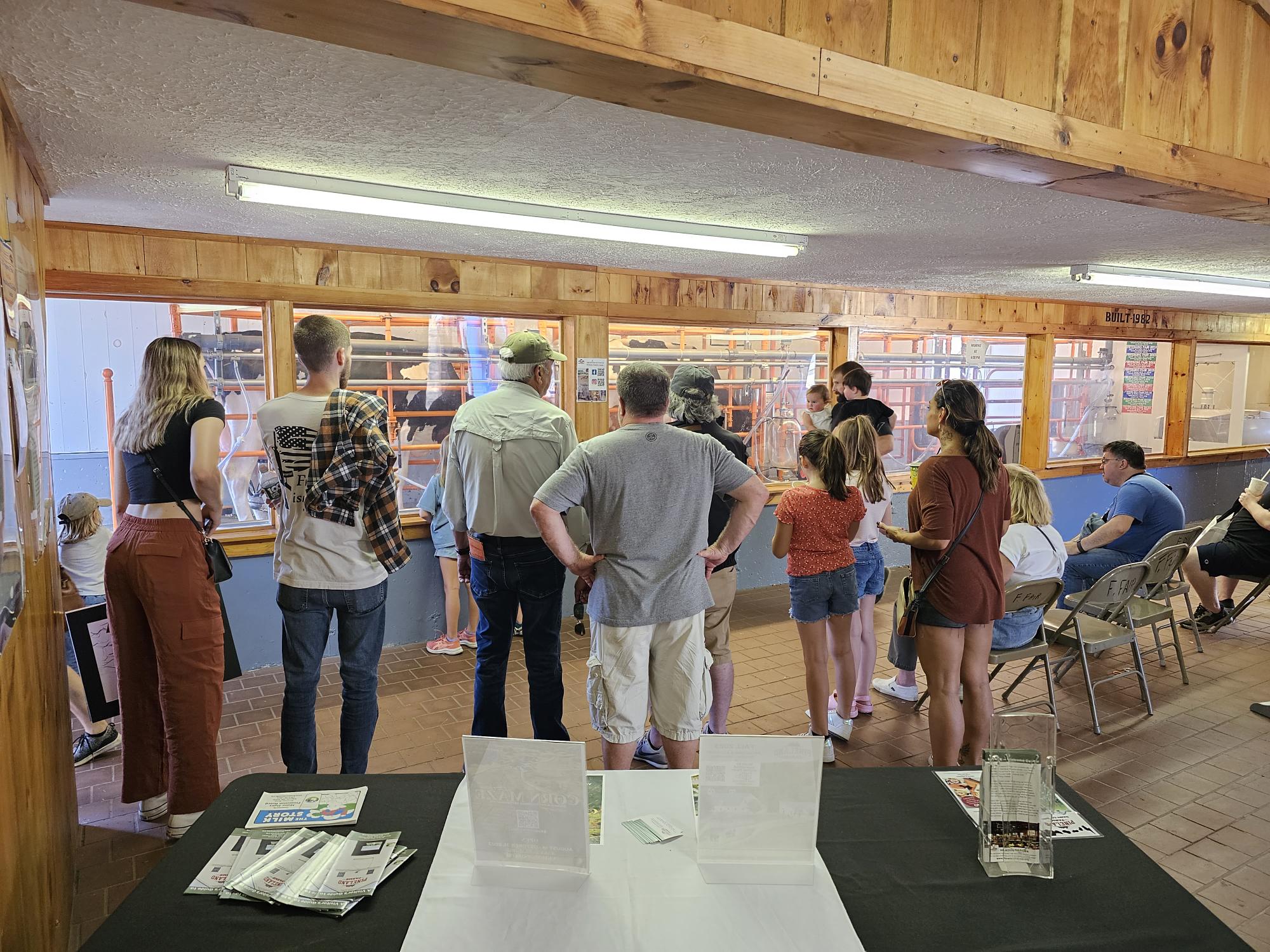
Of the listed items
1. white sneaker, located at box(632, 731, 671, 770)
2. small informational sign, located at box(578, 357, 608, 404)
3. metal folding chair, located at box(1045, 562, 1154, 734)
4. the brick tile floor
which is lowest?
the brick tile floor

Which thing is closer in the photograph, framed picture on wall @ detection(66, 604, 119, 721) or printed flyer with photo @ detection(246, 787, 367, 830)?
printed flyer with photo @ detection(246, 787, 367, 830)

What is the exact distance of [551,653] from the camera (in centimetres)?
323

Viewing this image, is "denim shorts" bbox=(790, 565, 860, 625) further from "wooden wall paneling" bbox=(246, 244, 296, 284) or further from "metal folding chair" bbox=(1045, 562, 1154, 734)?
"wooden wall paneling" bbox=(246, 244, 296, 284)

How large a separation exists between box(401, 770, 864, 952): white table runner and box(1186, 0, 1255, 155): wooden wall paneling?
2.14 meters

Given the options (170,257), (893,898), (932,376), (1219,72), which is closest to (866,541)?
(1219,72)

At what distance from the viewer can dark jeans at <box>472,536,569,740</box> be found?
3.16 metres

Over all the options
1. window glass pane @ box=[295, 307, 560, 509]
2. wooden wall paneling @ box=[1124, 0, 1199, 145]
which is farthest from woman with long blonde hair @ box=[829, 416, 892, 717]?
window glass pane @ box=[295, 307, 560, 509]

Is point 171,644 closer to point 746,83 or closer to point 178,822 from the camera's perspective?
point 178,822

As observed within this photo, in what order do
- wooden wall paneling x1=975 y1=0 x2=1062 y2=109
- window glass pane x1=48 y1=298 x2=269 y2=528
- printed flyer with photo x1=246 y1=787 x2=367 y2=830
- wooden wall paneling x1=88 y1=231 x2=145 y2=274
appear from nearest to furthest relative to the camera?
1. printed flyer with photo x1=246 y1=787 x2=367 y2=830
2. wooden wall paneling x1=975 y1=0 x2=1062 y2=109
3. wooden wall paneling x1=88 y1=231 x2=145 y2=274
4. window glass pane x1=48 y1=298 x2=269 y2=528

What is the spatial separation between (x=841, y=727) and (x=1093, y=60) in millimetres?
2819

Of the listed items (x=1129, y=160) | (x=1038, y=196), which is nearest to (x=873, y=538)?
(x=1038, y=196)

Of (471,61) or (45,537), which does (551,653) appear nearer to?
(45,537)

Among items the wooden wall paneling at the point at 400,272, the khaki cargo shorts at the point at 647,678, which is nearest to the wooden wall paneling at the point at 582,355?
the wooden wall paneling at the point at 400,272

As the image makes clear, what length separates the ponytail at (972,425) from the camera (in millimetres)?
2984
